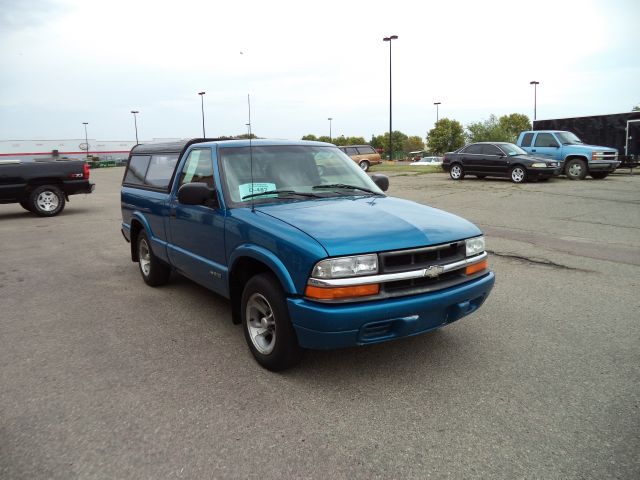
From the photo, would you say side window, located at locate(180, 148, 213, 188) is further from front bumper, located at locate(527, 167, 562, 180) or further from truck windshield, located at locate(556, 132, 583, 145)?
truck windshield, located at locate(556, 132, 583, 145)

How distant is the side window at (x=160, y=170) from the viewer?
17.4 ft

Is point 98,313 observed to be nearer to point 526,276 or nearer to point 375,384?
point 375,384

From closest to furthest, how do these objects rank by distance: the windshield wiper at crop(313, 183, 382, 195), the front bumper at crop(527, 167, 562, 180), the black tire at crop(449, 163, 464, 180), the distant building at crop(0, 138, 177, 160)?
the windshield wiper at crop(313, 183, 382, 195), the front bumper at crop(527, 167, 562, 180), the black tire at crop(449, 163, 464, 180), the distant building at crop(0, 138, 177, 160)

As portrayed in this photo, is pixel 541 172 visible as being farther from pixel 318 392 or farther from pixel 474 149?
pixel 318 392

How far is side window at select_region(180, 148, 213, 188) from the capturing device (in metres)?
4.37

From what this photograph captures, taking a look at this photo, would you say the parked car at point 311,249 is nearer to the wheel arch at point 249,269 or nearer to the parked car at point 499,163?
the wheel arch at point 249,269

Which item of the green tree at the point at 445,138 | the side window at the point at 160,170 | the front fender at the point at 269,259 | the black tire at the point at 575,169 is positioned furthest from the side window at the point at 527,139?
the green tree at the point at 445,138

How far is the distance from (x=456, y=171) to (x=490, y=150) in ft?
5.69

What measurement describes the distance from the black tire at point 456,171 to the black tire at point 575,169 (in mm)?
3867

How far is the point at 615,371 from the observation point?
11.3 feet

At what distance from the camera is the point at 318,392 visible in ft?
10.7

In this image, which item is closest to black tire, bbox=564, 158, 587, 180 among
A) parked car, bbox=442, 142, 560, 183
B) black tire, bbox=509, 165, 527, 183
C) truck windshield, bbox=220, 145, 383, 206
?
parked car, bbox=442, 142, 560, 183

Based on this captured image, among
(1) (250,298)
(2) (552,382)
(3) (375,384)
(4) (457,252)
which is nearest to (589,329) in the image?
(2) (552,382)

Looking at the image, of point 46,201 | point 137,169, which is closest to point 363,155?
point 46,201
